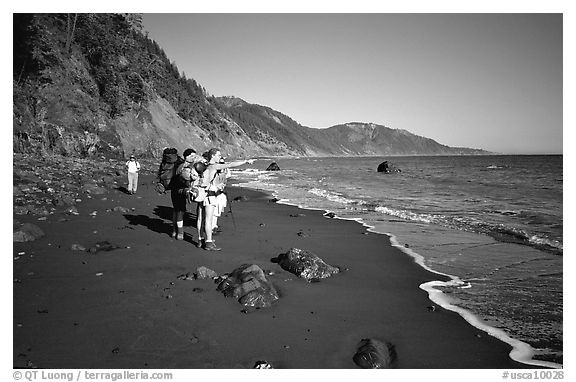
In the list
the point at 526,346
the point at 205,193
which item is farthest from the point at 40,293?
the point at 526,346

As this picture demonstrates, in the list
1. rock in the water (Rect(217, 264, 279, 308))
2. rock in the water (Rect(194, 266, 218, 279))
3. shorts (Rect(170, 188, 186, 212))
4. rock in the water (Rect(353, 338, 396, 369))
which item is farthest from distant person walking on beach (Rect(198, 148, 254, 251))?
rock in the water (Rect(353, 338, 396, 369))

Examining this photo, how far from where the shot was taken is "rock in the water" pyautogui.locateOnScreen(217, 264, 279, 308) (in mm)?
4508

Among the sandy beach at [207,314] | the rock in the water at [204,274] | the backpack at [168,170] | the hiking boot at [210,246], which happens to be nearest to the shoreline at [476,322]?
the sandy beach at [207,314]

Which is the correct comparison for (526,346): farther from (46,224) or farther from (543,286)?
(46,224)

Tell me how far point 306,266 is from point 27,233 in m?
5.82

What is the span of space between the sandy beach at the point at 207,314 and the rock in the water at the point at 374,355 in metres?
0.07

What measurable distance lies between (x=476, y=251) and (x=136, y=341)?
7.35 metres

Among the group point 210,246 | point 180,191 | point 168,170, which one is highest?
point 168,170

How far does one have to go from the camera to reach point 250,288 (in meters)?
4.65

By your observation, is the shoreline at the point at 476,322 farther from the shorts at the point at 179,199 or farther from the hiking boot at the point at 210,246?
the shorts at the point at 179,199

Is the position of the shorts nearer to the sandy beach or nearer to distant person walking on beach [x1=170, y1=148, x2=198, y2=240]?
distant person walking on beach [x1=170, y1=148, x2=198, y2=240]

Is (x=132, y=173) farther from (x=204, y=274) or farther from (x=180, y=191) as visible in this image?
(x=204, y=274)

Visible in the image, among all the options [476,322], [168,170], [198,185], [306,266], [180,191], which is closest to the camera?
[476,322]

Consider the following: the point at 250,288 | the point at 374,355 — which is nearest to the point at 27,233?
the point at 250,288
